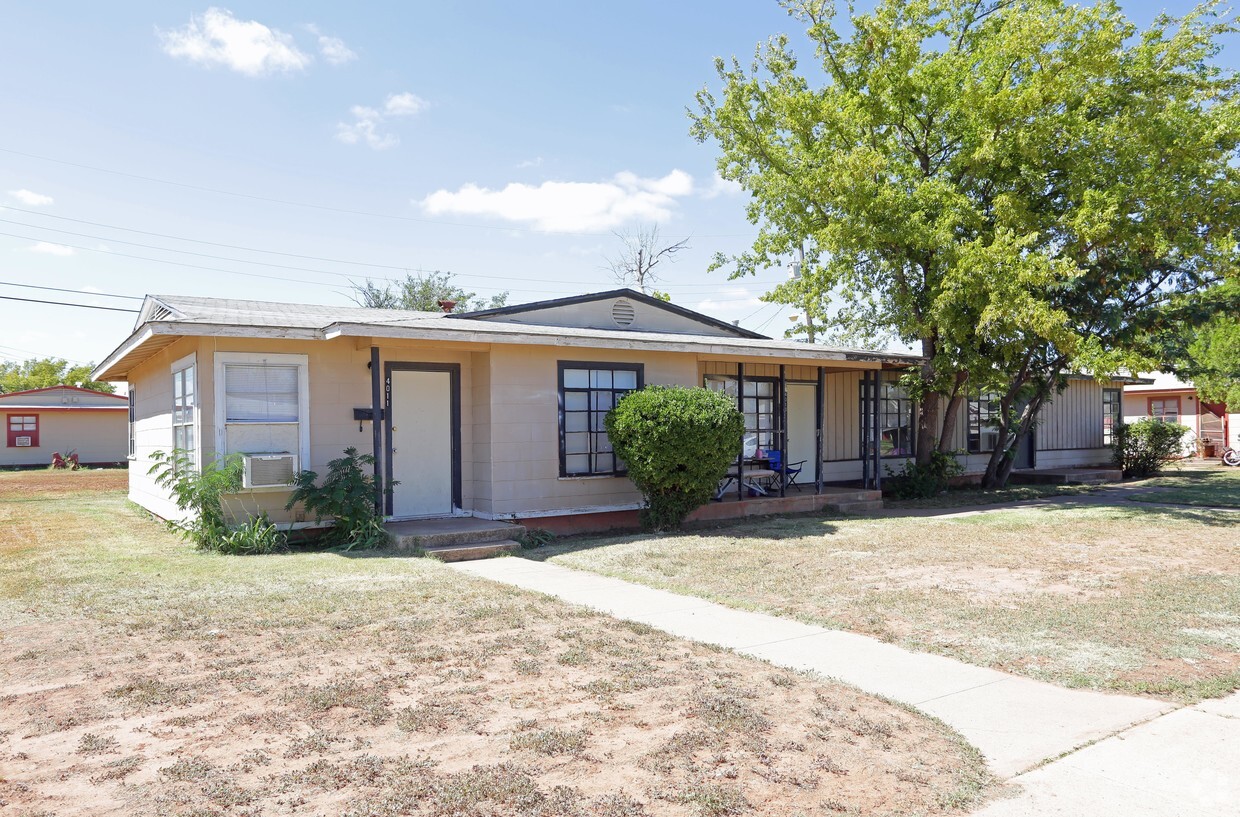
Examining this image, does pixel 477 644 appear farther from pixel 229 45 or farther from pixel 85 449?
pixel 85 449

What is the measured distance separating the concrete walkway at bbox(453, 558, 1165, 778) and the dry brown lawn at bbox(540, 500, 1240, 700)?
0.25 meters

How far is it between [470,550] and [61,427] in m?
28.6

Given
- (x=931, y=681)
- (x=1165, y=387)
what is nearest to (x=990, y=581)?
(x=931, y=681)

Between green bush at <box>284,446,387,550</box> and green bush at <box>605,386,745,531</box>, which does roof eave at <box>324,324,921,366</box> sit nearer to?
green bush at <box>605,386,745,531</box>

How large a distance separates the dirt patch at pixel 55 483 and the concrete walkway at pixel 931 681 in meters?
16.7

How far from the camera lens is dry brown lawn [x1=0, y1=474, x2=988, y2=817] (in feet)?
10.9

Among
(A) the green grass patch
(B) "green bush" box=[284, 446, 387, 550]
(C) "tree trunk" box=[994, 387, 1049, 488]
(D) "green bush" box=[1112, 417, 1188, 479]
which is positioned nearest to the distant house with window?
(D) "green bush" box=[1112, 417, 1188, 479]

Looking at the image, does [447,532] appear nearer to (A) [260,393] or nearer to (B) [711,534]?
(A) [260,393]

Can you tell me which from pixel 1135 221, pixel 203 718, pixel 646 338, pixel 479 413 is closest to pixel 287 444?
pixel 479 413

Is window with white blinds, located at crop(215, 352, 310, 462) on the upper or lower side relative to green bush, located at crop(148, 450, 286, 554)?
upper

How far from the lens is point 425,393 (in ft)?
36.1

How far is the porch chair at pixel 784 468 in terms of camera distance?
44.6ft

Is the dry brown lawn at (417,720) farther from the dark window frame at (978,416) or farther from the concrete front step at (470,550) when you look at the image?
the dark window frame at (978,416)

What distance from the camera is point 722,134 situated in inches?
701
